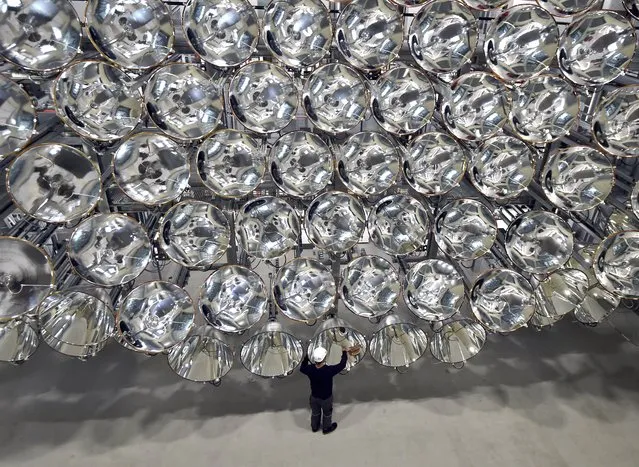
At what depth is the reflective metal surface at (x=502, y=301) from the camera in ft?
7.59

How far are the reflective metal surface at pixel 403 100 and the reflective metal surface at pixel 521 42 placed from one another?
335 mm

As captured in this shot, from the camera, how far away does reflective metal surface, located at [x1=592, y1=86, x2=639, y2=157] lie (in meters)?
2.07

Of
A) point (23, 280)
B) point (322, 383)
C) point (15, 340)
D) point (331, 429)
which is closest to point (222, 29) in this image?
point (23, 280)

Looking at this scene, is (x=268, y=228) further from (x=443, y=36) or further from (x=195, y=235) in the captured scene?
(x=443, y=36)

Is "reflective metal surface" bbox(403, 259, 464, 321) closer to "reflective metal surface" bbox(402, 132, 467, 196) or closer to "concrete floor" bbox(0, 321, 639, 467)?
"reflective metal surface" bbox(402, 132, 467, 196)

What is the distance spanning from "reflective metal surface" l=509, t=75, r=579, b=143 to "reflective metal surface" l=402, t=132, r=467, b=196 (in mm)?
326

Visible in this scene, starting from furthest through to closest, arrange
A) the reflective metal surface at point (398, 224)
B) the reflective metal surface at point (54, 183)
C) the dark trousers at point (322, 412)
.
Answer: the dark trousers at point (322, 412) → the reflective metal surface at point (398, 224) → the reflective metal surface at point (54, 183)

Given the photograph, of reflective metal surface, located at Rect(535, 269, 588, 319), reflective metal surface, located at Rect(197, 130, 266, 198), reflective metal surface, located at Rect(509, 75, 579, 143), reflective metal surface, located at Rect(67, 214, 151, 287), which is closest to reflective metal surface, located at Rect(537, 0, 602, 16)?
reflective metal surface, located at Rect(509, 75, 579, 143)

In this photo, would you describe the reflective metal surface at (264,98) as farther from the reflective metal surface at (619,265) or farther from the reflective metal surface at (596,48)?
the reflective metal surface at (619,265)

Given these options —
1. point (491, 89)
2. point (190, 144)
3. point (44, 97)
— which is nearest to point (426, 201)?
point (491, 89)

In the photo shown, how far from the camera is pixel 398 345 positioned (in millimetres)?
2635

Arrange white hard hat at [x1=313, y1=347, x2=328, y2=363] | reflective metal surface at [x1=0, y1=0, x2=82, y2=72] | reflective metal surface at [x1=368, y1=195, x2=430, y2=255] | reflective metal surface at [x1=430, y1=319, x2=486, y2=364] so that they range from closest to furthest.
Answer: reflective metal surface at [x1=0, y1=0, x2=82, y2=72]
reflective metal surface at [x1=368, y1=195, x2=430, y2=255]
white hard hat at [x1=313, y1=347, x2=328, y2=363]
reflective metal surface at [x1=430, y1=319, x2=486, y2=364]

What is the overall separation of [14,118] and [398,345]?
87.6 inches

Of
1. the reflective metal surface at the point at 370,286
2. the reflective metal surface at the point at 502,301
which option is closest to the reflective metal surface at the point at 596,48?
the reflective metal surface at the point at 502,301
